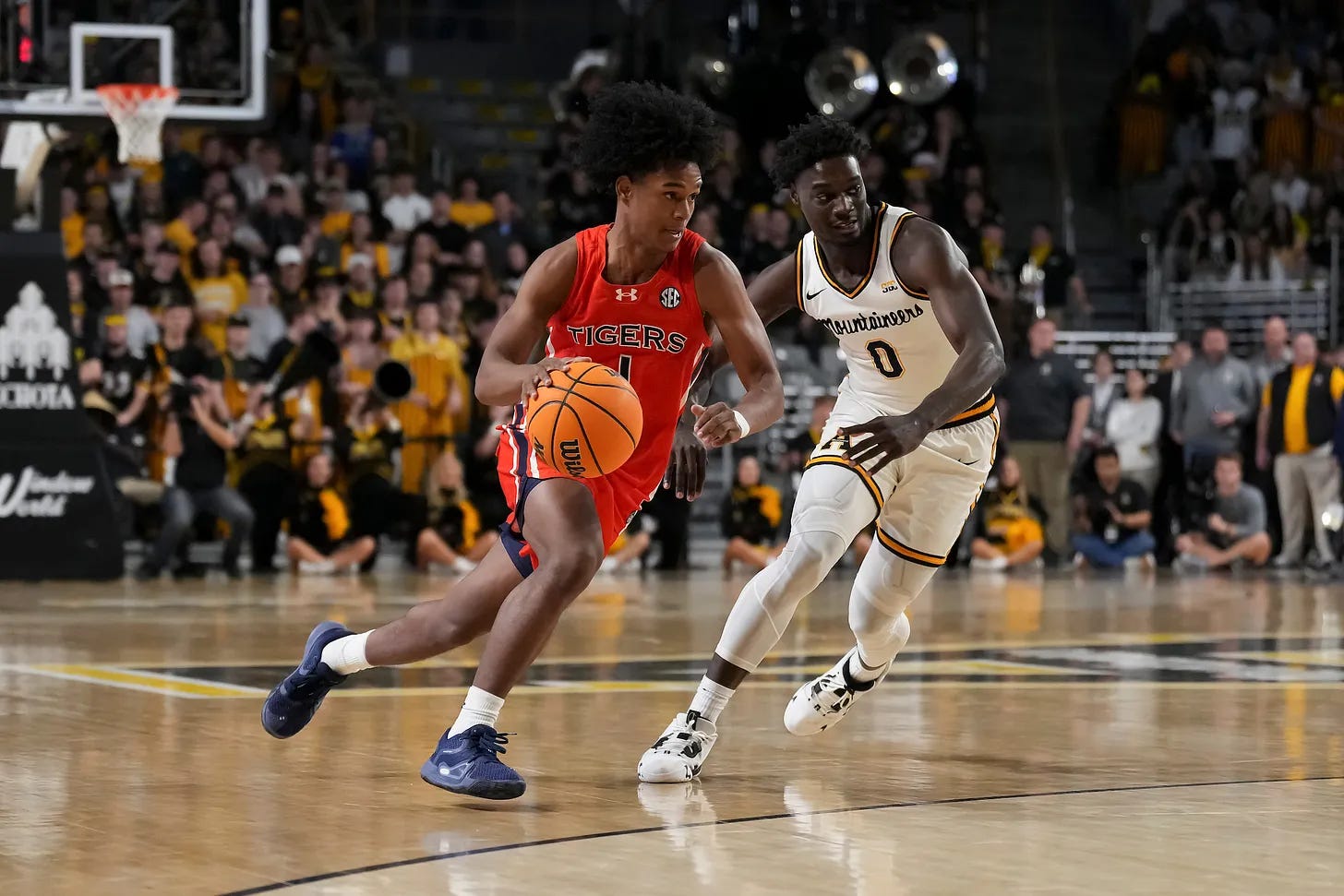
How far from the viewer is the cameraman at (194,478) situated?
1559 cm

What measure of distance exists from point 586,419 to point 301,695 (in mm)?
1427

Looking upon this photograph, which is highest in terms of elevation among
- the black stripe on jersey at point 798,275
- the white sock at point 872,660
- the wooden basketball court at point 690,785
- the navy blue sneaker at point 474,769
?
the black stripe on jersey at point 798,275

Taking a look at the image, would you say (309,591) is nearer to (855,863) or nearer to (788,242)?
(788,242)

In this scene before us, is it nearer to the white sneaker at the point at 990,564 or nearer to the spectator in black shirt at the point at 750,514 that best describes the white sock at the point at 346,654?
the spectator in black shirt at the point at 750,514

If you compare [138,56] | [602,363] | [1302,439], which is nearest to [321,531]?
[138,56]

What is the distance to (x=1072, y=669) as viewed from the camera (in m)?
9.82

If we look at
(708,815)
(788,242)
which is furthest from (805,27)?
(708,815)

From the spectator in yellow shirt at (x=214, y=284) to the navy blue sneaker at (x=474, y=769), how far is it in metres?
11.3

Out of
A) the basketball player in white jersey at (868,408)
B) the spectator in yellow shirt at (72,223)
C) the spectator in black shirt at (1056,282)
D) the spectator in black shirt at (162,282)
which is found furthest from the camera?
the spectator in black shirt at (1056,282)

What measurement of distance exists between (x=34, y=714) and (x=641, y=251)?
312 cm

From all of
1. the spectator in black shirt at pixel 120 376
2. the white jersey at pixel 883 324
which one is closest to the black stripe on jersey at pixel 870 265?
the white jersey at pixel 883 324

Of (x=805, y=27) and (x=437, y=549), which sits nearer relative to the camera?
(x=437, y=549)

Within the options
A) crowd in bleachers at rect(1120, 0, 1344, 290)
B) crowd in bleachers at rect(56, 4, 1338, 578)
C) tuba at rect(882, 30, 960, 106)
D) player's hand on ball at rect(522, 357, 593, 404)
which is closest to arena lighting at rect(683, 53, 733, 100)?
tuba at rect(882, 30, 960, 106)

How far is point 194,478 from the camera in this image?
15680 mm
